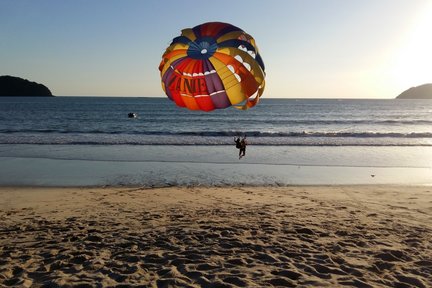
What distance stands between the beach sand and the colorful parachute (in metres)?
3.12

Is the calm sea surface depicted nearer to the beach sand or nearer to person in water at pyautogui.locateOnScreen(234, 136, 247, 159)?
person in water at pyautogui.locateOnScreen(234, 136, 247, 159)

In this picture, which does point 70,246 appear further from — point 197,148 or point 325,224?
point 197,148

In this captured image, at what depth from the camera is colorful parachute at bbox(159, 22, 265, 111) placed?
10031 mm

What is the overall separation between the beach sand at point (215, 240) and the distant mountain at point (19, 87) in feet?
656

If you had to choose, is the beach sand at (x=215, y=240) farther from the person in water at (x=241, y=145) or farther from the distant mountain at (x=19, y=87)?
the distant mountain at (x=19, y=87)

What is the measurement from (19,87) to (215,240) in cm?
20914

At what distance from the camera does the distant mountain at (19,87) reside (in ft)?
598

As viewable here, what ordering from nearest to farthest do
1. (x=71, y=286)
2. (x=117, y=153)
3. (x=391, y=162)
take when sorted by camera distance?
(x=71, y=286) < (x=391, y=162) < (x=117, y=153)

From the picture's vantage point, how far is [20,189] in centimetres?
1219

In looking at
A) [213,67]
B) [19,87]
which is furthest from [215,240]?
[19,87]

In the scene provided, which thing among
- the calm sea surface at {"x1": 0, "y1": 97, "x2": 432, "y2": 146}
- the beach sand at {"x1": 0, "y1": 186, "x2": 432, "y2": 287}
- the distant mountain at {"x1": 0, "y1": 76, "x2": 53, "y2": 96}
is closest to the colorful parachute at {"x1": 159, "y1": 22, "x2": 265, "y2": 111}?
the beach sand at {"x1": 0, "y1": 186, "x2": 432, "y2": 287}

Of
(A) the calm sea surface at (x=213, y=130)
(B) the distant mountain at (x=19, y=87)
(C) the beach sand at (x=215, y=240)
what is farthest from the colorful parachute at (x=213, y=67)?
(B) the distant mountain at (x=19, y=87)

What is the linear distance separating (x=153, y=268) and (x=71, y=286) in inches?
47.2

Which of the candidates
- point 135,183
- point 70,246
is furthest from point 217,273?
point 135,183
